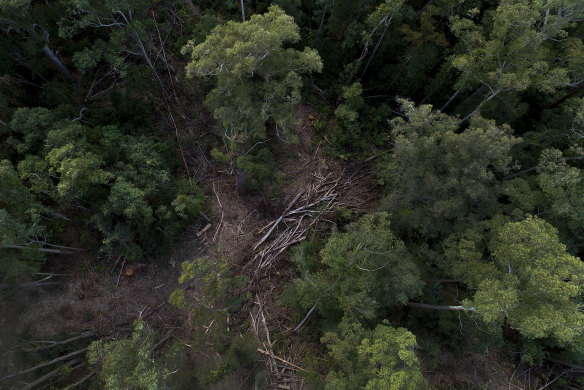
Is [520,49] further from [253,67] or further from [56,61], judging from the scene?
[56,61]

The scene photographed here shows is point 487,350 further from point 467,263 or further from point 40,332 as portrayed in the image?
point 40,332

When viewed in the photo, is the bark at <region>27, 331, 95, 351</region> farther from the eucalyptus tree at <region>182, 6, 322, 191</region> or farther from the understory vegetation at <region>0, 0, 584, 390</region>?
the eucalyptus tree at <region>182, 6, 322, 191</region>

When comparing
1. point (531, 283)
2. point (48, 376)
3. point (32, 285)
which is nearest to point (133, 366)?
point (48, 376)

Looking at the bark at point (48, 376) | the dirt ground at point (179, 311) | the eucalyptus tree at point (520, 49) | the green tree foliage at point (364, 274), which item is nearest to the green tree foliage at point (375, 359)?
the green tree foliage at point (364, 274)

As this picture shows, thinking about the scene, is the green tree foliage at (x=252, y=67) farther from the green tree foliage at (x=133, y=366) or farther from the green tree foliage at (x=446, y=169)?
the green tree foliage at (x=133, y=366)

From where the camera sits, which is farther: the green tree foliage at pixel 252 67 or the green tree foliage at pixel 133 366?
the green tree foliage at pixel 252 67

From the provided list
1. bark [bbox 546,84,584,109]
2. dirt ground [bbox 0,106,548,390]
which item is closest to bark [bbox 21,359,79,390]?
dirt ground [bbox 0,106,548,390]
